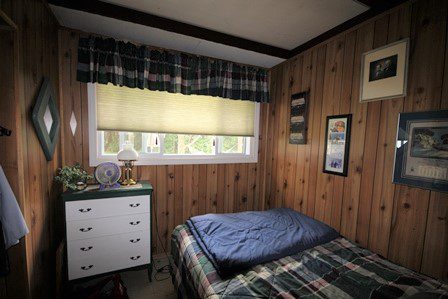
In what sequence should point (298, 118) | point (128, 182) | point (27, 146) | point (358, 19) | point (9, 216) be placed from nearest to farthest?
1. point (9, 216)
2. point (27, 146)
3. point (358, 19)
4. point (128, 182)
5. point (298, 118)

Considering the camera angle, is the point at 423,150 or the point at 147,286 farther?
the point at 147,286

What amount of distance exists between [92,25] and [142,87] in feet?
2.14

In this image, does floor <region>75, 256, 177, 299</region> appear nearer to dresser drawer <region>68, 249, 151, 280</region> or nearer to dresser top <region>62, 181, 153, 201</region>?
dresser drawer <region>68, 249, 151, 280</region>

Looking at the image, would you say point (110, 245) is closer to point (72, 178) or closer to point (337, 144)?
point (72, 178)

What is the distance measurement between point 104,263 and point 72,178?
0.81 m

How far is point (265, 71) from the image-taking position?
9.19 feet

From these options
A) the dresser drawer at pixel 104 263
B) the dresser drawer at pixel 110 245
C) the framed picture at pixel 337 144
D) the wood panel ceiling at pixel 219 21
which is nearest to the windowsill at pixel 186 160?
the dresser drawer at pixel 110 245

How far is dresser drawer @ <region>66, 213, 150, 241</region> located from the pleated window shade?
902mm

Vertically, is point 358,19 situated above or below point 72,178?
above

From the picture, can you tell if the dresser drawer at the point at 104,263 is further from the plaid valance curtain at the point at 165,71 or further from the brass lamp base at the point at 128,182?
the plaid valance curtain at the point at 165,71

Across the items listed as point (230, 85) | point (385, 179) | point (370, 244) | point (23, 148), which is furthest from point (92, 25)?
point (370, 244)

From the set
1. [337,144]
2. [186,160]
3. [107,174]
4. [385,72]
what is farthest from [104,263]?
Result: [385,72]

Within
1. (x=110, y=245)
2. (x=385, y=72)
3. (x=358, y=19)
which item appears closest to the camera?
(x=385, y=72)

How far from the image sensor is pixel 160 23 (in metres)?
→ 1.85
